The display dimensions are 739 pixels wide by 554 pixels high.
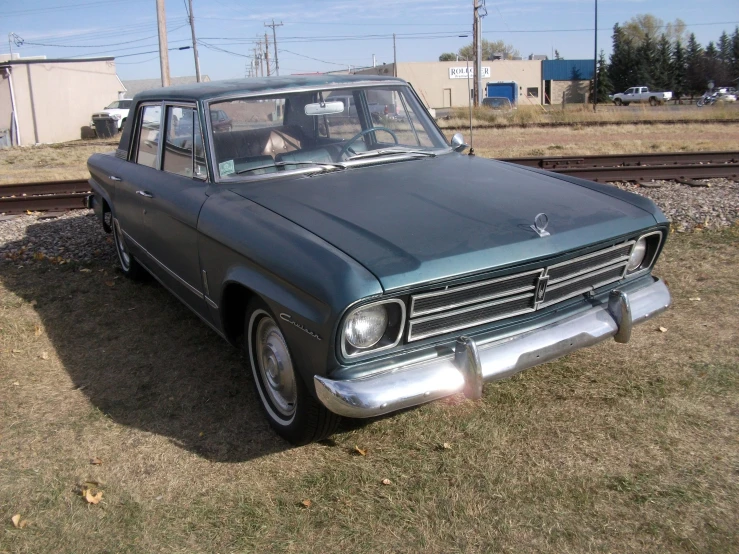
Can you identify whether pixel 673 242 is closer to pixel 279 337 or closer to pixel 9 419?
pixel 279 337

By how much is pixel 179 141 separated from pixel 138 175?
69cm

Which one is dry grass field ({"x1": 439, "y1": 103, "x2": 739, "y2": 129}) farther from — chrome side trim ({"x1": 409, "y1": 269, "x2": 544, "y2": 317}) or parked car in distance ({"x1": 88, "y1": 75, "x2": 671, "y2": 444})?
chrome side trim ({"x1": 409, "y1": 269, "x2": 544, "y2": 317})

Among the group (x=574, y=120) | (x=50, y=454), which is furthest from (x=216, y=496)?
(x=574, y=120)

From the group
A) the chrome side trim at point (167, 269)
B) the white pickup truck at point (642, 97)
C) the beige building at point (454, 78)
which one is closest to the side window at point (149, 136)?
the chrome side trim at point (167, 269)

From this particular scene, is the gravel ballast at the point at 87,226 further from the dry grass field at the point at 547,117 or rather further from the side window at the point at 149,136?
the dry grass field at the point at 547,117

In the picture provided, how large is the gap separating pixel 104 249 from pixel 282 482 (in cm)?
445

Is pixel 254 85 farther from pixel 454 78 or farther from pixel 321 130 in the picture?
pixel 454 78

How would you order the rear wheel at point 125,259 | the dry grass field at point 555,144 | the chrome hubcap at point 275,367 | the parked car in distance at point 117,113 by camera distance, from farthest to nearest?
the parked car in distance at point 117,113, the dry grass field at point 555,144, the rear wheel at point 125,259, the chrome hubcap at point 275,367

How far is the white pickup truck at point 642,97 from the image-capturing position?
4641cm

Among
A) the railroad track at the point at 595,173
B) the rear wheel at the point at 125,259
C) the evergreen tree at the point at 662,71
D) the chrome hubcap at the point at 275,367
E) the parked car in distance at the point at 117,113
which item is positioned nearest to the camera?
the chrome hubcap at the point at 275,367

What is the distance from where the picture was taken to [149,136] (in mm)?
4781

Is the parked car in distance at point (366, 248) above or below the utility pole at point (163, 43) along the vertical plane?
below

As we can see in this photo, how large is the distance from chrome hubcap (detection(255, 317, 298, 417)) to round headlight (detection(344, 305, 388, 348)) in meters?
0.46

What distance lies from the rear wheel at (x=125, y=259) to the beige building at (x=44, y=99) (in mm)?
23144
